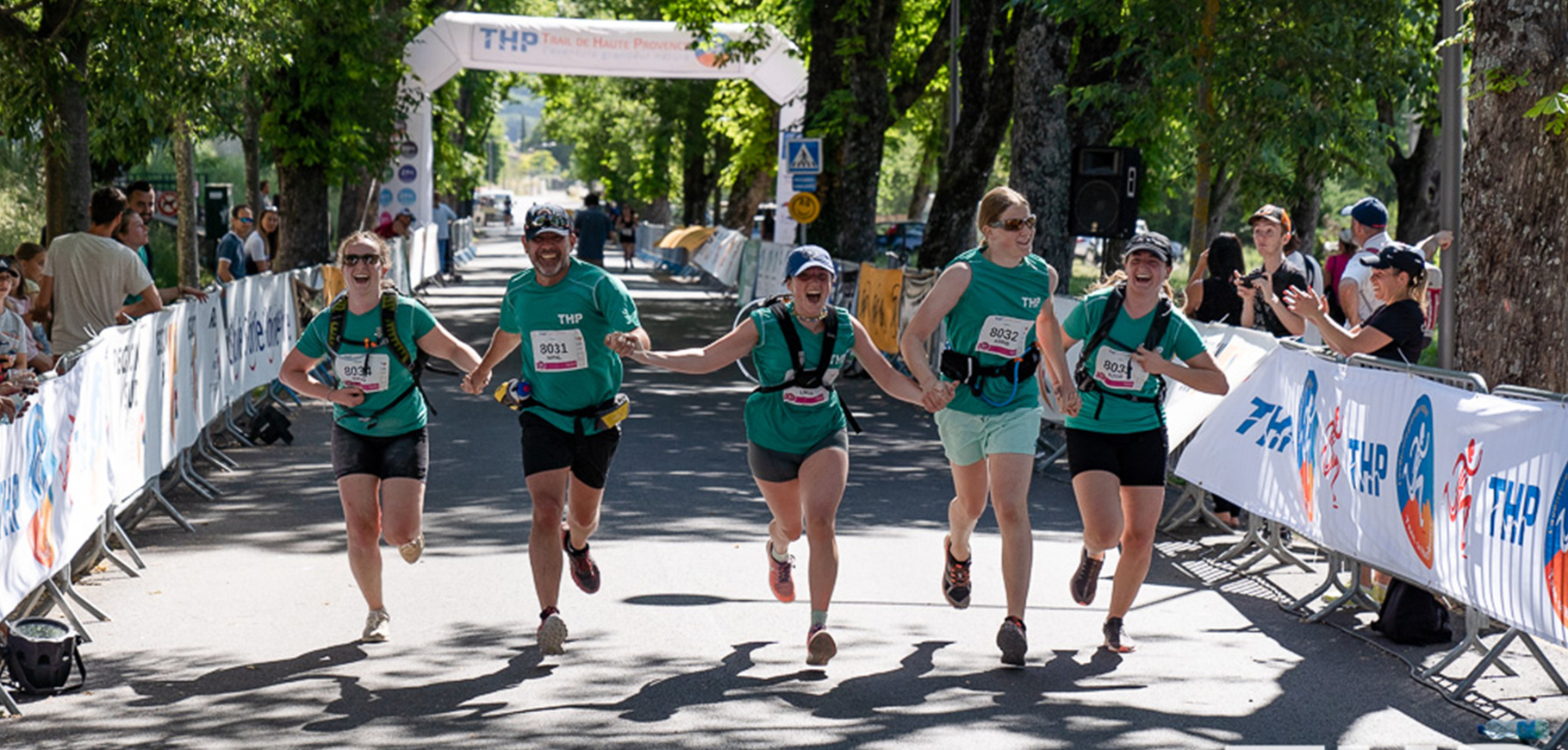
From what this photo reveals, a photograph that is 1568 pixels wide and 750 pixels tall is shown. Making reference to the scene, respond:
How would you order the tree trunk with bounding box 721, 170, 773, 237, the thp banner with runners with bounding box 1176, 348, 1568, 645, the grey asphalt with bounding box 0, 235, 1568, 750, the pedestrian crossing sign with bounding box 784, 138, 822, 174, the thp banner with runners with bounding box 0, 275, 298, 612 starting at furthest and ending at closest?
the tree trunk with bounding box 721, 170, 773, 237
the pedestrian crossing sign with bounding box 784, 138, 822, 174
the thp banner with runners with bounding box 0, 275, 298, 612
the thp banner with runners with bounding box 1176, 348, 1568, 645
the grey asphalt with bounding box 0, 235, 1568, 750

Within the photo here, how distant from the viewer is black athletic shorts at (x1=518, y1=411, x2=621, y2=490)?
7695mm

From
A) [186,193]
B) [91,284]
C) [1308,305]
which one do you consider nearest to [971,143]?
[186,193]

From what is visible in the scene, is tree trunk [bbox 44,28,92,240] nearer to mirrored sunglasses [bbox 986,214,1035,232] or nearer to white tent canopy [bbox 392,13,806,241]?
mirrored sunglasses [bbox 986,214,1035,232]

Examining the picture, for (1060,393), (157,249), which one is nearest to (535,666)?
(1060,393)

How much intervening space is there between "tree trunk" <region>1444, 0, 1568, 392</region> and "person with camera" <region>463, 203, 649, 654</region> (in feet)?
14.6

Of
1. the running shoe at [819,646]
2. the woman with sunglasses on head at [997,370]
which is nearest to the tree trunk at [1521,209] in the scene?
the woman with sunglasses on head at [997,370]

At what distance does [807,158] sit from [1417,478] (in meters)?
20.9

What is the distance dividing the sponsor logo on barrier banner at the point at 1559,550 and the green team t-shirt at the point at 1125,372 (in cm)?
173

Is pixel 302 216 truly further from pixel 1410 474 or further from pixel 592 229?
pixel 1410 474

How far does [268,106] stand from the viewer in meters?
26.9

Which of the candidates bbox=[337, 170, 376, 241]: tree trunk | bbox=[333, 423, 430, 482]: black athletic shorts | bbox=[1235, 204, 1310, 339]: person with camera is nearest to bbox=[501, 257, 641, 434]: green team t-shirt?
bbox=[333, 423, 430, 482]: black athletic shorts

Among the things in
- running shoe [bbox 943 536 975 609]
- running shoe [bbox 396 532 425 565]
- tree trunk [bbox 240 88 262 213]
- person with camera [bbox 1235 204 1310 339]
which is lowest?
running shoe [bbox 943 536 975 609]

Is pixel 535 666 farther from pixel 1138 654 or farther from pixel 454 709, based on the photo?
pixel 1138 654

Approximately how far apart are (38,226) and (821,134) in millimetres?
13616
